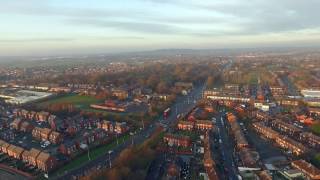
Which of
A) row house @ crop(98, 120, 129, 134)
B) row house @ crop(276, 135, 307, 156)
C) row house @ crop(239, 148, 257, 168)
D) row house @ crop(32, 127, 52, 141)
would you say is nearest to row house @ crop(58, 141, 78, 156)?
row house @ crop(32, 127, 52, 141)

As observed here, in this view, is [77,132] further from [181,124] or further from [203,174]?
[203,174]

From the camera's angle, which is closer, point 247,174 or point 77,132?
point 247,174

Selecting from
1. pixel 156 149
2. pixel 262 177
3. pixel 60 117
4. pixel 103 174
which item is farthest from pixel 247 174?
pixel 60 117

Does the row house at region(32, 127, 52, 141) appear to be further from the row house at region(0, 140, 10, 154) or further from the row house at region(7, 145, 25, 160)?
the row house at region(7, 145, 25, 160)

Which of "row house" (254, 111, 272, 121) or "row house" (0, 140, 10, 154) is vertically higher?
"row house" (254, 111, 272, 121)

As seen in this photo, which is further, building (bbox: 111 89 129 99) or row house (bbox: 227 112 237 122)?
building (bbox: 111 89 129 99)

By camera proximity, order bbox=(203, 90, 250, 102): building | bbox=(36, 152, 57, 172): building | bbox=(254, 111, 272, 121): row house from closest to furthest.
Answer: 1. bbox=(36, 152, 57, 172): building
2. bbox=(254, 111, 272, 121): row house
3. bbox=(203, 90, 250, 102): building

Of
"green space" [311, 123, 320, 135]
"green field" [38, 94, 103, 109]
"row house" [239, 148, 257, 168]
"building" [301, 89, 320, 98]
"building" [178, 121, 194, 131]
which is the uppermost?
"building" [301, 89, 320, 98]
